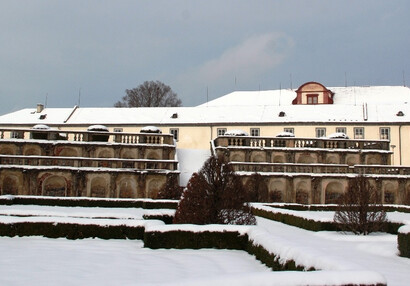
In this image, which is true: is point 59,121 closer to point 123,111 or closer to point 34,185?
point 123,111

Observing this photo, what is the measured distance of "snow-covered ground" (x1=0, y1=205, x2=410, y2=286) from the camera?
7.67m

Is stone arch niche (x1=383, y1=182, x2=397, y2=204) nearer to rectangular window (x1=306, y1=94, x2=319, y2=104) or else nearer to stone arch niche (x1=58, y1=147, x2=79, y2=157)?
rectangular window (x1=306, y1=94, x2=319, y2=104)

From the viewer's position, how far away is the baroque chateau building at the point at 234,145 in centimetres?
3925

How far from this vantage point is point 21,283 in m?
9.23

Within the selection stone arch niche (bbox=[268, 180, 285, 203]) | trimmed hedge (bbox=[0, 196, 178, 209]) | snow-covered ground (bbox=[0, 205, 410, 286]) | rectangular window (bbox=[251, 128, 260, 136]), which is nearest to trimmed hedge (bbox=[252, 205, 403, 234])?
snow-covered ground (bbox=[0, 205, 410, 286])

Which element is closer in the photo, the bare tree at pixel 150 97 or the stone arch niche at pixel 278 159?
the stone arch niche at pixel 278 159

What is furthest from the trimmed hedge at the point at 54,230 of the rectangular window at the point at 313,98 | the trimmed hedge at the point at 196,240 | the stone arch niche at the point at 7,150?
the rectangular window at the point at 313,98

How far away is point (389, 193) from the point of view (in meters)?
41.6

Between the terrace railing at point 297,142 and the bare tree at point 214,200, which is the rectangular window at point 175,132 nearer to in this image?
the terrace railing at point 297,142

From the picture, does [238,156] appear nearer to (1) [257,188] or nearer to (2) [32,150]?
(1) [257,188]

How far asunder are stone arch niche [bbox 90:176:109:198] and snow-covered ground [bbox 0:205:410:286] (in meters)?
22.3

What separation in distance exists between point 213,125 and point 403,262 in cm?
4255

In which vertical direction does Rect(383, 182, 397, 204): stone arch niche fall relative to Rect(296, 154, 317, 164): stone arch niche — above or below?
below

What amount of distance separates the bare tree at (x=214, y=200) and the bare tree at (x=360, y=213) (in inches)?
178
